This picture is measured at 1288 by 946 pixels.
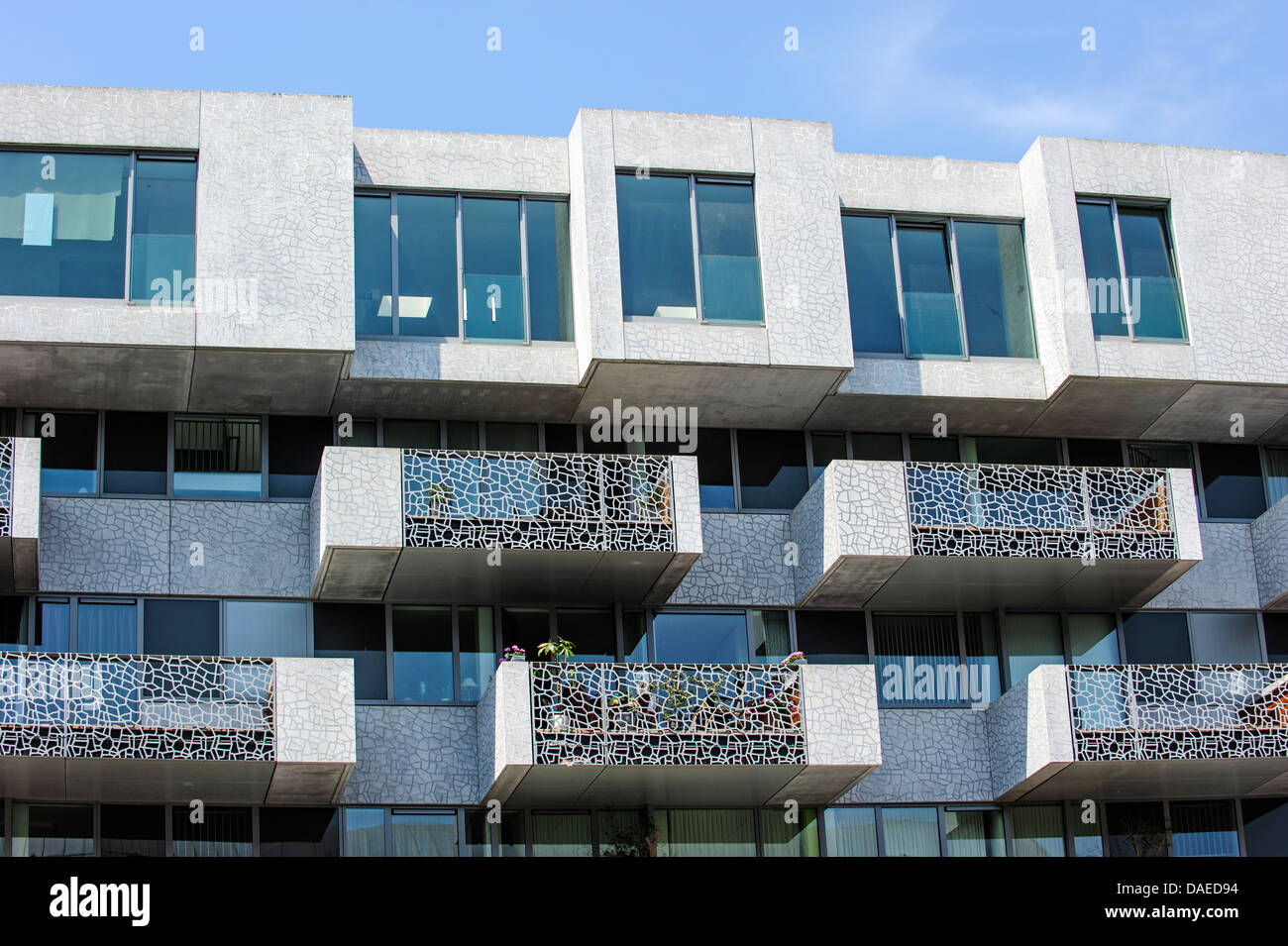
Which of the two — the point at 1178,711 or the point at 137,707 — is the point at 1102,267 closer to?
the point at 1178,711

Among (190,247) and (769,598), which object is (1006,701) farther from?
(190,247)

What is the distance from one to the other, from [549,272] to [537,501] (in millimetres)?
3552

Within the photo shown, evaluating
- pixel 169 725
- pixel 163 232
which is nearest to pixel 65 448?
pixel 163 232

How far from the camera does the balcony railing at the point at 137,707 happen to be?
74.2 ft

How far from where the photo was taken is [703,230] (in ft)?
88.8

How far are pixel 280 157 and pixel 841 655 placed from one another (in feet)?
33.3

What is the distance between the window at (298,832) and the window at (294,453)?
4259 mm

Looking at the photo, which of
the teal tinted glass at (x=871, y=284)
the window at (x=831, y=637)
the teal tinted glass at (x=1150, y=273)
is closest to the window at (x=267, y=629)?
the window at (x=831, y=637)

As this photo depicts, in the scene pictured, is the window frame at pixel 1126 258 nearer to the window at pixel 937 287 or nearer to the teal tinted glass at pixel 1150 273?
the teal tinted glass at pixel 1150 273

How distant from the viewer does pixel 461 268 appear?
87.6 feet

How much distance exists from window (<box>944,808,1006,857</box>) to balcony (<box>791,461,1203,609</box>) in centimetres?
299

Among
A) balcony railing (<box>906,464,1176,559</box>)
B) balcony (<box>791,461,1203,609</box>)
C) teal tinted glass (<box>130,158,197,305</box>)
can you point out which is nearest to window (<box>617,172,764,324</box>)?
balcony (<box>791,461,1203,609</box>)
